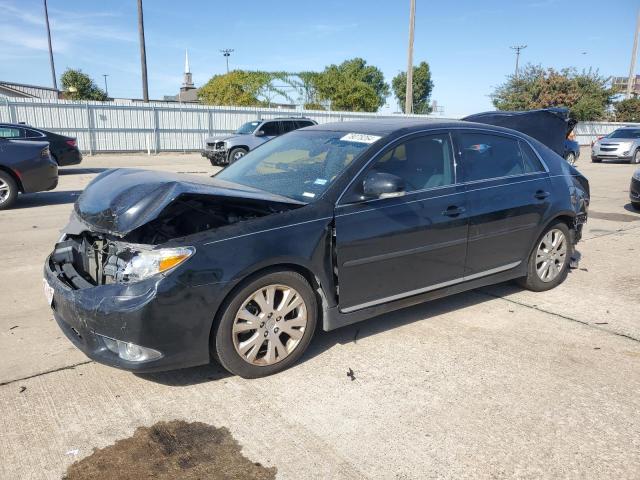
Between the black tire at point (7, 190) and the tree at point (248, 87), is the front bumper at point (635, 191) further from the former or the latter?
the tree at point (248, 87)

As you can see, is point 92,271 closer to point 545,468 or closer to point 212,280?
point 212,280

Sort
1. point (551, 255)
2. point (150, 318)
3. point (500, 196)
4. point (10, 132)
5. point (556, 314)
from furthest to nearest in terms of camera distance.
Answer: point (10, 132) < point (551, 255) < point (556, 314) < point (500, 196) < point (150, 318)

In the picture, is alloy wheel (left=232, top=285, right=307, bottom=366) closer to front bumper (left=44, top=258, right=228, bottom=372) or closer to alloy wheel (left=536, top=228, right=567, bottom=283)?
front bumper (left=44, top=258, right=228, bottom=372)

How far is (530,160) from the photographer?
16.5 ft

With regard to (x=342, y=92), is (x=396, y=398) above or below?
below

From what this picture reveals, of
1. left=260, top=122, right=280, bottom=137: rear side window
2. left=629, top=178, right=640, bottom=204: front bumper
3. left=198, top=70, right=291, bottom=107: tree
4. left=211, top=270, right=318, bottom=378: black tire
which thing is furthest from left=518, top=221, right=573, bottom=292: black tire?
left=198, top=70, right=291, bottom=107: tree

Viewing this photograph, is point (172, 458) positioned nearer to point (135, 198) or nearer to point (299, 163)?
point (135, 198)

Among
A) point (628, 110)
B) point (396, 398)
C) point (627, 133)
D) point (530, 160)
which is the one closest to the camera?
point (396, 398)

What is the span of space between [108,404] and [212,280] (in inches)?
38.2

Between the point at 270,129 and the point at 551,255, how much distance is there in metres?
15.4

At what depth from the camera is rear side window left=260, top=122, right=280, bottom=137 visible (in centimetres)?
1939

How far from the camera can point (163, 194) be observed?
10.7 feet

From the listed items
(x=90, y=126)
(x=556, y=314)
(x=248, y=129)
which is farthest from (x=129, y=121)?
(x=556, y=314)

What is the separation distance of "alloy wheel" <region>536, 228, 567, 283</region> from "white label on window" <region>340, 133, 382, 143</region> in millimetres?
2122
